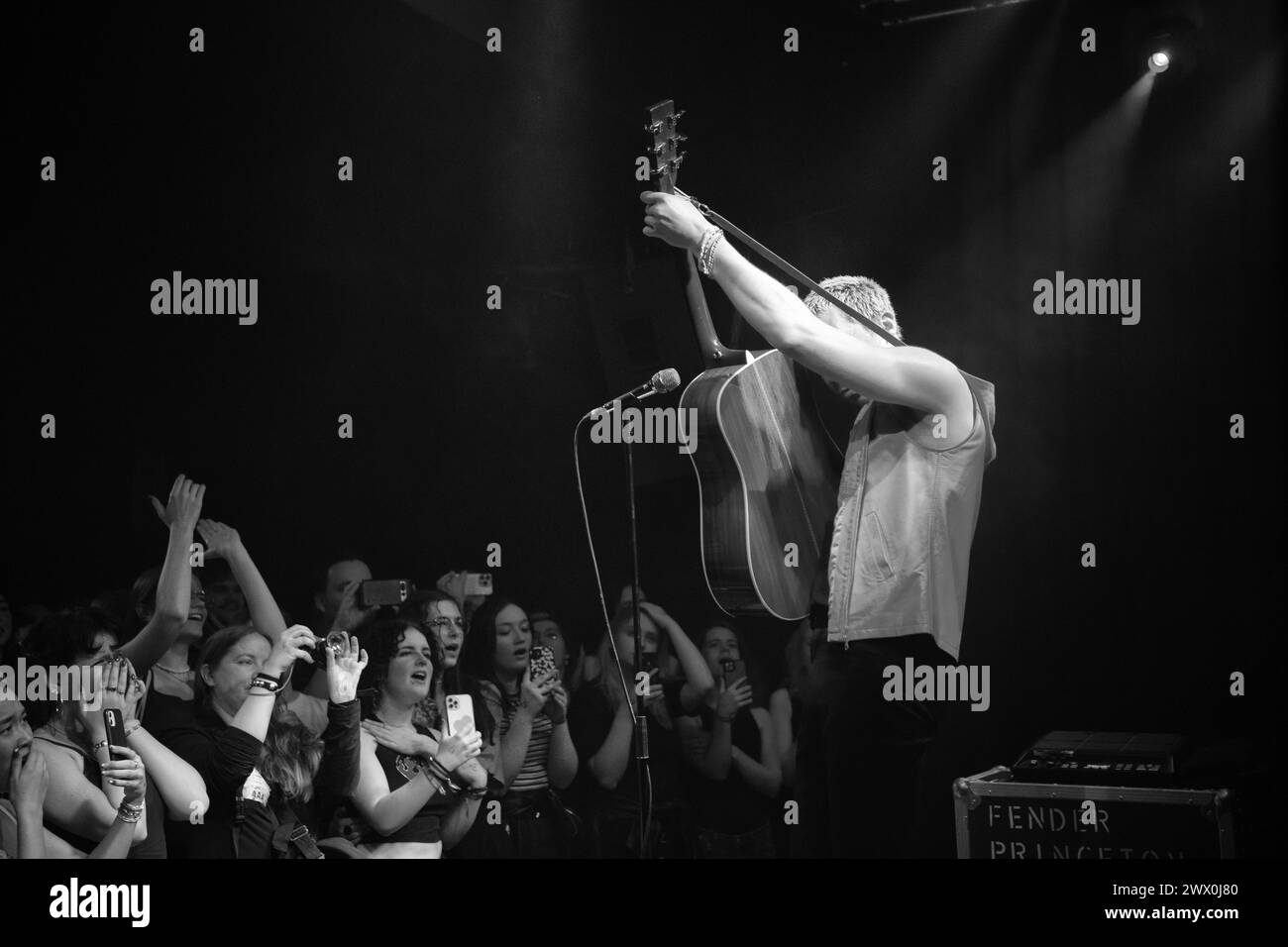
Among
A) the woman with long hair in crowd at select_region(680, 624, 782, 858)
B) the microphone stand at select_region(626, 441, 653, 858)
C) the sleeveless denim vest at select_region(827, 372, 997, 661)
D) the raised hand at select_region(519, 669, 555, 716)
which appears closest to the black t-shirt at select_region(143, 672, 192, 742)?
the raised hand at select_region(519, 669, 555, 716)

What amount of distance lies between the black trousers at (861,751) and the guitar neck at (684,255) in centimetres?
94

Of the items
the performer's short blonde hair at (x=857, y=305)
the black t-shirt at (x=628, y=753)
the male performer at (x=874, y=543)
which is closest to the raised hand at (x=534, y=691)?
the black t-shirt at (x=628, y=753)

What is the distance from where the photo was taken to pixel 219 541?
449cm

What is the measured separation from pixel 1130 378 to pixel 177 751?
134 inches

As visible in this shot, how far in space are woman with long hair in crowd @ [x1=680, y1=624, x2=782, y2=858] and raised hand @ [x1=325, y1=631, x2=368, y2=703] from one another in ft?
3.63

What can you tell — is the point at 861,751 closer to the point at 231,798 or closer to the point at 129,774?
the point at 231,798

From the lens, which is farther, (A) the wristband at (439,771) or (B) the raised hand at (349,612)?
(B) the raised hand at (349,612)

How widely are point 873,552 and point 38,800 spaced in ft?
8.71

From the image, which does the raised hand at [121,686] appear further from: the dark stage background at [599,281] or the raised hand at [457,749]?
the raised hand at [457,749]

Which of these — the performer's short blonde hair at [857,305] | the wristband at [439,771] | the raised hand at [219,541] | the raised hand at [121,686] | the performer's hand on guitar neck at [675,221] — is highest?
the performer's hand on guitar neck at [675,221]

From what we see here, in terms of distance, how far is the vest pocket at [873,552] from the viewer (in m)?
3.71

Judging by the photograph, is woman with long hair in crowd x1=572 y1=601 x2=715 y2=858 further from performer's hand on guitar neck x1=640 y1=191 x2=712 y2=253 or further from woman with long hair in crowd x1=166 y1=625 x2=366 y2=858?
performer's hand on guitar neck x1=640 y1=191 x2=712 y2=253

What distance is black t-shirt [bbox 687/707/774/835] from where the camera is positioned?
446 centimetres
